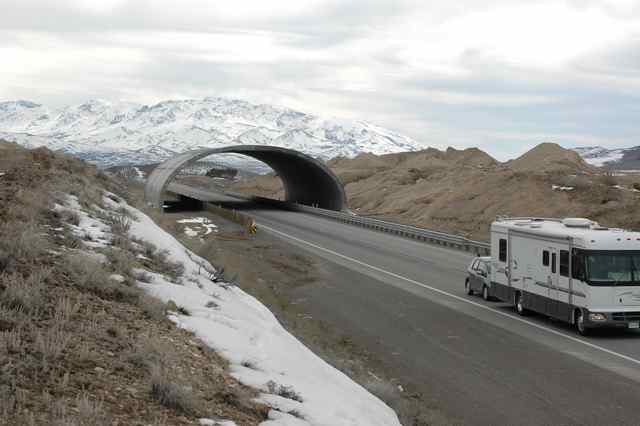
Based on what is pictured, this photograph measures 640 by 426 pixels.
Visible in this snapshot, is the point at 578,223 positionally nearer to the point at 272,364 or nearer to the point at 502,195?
the point at 272,364

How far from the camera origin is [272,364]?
1088 centimetres

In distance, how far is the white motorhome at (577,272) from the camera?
20.3 metres

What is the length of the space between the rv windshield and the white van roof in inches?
7.6

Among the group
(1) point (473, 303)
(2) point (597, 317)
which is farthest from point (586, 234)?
(1) point (473, 303)

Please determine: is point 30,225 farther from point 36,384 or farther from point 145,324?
point 36,384

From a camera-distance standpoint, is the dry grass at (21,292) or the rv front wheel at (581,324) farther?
the rv front wheel at (581,324)

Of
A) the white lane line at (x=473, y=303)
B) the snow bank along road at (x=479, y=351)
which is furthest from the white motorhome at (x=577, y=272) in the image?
the snow bank along road at (x=479, y=351)

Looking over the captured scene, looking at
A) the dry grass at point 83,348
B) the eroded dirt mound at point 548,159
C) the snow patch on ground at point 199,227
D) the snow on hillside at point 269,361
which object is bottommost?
the snow patch on ground at point 199,227

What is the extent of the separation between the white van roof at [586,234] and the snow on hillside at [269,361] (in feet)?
29.1

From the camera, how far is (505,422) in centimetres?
1327

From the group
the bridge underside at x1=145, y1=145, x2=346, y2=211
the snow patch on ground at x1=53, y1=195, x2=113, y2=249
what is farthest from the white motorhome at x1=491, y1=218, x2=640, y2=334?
the bridge underside at x1=145, y1=145, x2=346, y2=211

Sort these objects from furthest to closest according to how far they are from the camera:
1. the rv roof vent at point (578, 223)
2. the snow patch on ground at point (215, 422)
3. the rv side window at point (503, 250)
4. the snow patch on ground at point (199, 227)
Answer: the snow patch on ground at point (199, 227) → the rv side window at point (503, 250) → the rv roof vent at point (578, 223) → the snow patch on ground at point (215, 422)

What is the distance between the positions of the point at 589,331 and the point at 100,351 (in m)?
15.2

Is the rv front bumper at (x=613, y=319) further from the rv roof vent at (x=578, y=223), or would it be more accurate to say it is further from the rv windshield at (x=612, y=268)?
the rv roof vent at (x=578, y=223)
